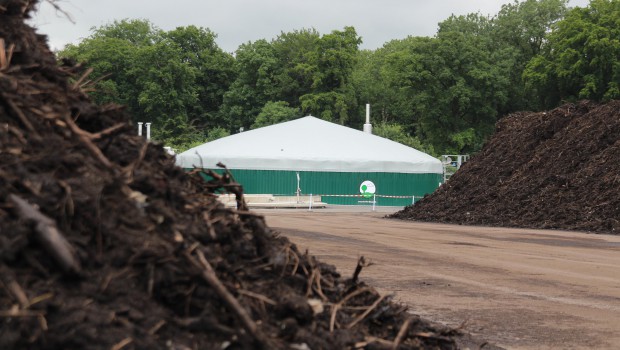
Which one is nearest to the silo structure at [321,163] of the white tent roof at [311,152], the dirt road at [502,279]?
the white tent roof at [311,152]

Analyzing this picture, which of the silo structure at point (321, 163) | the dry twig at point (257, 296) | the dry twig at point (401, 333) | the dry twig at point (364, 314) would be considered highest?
the silo structure at point (321, 163)

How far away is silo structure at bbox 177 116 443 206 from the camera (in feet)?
171

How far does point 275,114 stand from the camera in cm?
8131

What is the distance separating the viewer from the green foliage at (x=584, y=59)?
64.6 meters

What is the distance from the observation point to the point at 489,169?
33969mm

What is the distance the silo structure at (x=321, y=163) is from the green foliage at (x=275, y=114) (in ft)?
73.6

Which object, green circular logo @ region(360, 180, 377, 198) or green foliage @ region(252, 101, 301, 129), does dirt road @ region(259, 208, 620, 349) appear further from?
green foliage @ region(252, 101, 301, 129)

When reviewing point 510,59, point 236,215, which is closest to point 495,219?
point 236,215

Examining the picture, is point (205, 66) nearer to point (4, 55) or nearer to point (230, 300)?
point (4, 55)

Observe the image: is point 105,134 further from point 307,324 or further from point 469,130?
point 469,130

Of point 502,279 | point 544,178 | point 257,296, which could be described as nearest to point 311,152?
point 544,178

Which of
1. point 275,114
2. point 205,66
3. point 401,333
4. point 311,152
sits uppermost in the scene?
point 205,66

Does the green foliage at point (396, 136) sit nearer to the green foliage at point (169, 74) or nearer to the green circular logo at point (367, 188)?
the green foliage at point (169, 74)

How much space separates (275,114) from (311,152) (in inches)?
1099
